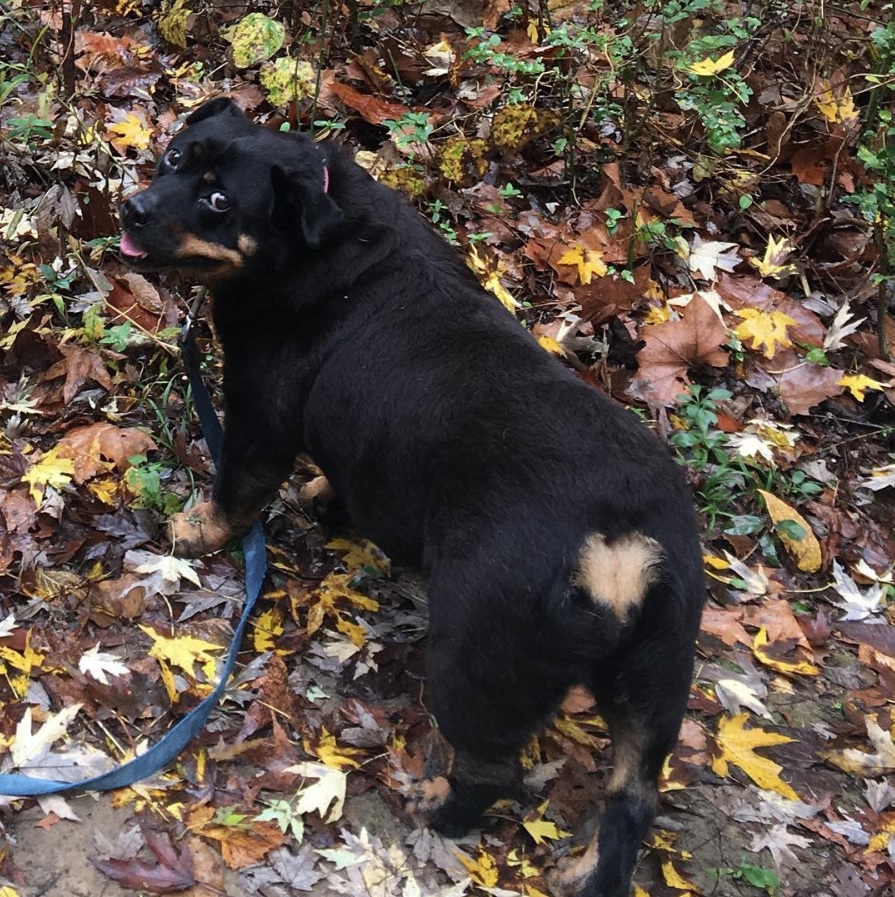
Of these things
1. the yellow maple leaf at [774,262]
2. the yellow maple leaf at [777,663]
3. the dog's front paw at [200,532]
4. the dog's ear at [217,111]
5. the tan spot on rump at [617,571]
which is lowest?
the yellow maple leaf at [777,663]

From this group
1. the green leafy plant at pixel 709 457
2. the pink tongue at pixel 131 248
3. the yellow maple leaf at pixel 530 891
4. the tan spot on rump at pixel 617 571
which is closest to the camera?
the tan spot on rump at pixel 617 571

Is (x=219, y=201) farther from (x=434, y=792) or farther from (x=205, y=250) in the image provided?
(x=434, y=792)

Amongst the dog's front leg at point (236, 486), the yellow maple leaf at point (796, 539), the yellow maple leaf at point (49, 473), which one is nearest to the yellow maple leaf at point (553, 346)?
the yellow maple leaf at point (796, 539)

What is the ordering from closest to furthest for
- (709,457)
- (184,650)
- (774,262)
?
(184,650), (709,457), (774,262)

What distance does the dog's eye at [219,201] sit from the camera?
3.31 m

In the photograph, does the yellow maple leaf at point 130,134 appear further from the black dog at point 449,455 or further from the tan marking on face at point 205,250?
the tan marking on face at point 205,250

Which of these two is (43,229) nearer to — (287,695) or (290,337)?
(290,337)

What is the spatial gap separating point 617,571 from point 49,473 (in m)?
2.73

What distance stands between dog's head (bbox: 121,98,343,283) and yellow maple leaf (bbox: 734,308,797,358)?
3.05 metres

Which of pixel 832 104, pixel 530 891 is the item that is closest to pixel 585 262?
pixel 832 104

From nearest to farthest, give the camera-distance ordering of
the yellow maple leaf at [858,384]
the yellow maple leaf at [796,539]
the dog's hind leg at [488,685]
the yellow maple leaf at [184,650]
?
the dog's hind leg at [488,685] < the yellow maple leaf at [184,650] < the yellow maple leaf at [796,539] < the yellow maple leaf at [858,384]

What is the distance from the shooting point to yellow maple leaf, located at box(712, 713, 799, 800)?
3.61 meters

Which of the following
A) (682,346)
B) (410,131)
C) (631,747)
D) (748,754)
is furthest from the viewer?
(410,131)

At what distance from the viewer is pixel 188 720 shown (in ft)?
10.3
